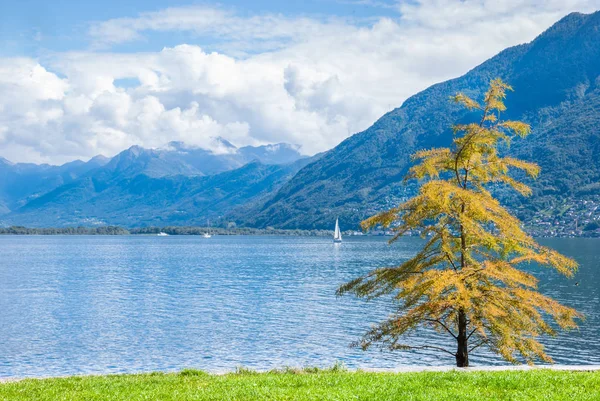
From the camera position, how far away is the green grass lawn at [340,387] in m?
18.0

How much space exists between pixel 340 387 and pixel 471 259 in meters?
10.6

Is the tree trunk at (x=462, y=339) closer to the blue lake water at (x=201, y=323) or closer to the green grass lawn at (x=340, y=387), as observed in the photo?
the green grass lawn at (x=340, y=387)

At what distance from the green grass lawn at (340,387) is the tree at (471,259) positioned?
4.28 meters

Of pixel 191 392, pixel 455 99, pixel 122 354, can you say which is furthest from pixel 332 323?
pixel 191 392

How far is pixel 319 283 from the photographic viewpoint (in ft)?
340

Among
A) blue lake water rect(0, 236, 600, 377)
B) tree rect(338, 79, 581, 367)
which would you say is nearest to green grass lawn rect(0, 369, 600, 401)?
tree rect(338, 79, 581, 367)

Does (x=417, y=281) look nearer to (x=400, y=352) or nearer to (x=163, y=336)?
(x=400, y=352)

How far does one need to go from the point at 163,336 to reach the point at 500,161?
3936cm

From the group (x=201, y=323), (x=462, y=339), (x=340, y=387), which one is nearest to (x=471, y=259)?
(x=462, y=339)

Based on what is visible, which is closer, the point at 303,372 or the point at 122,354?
the point at 303,372

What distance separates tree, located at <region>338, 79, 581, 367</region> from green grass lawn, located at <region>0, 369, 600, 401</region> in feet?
14.1

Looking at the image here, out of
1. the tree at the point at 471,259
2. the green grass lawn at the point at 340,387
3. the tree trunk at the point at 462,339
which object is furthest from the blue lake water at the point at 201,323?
the green grass lawn at the point at 340,387

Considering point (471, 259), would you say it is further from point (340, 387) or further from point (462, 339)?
point (340, 387)

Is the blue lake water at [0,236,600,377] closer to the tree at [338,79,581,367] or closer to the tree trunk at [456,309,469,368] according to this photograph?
the tree trunk at [456,309,469,368]
